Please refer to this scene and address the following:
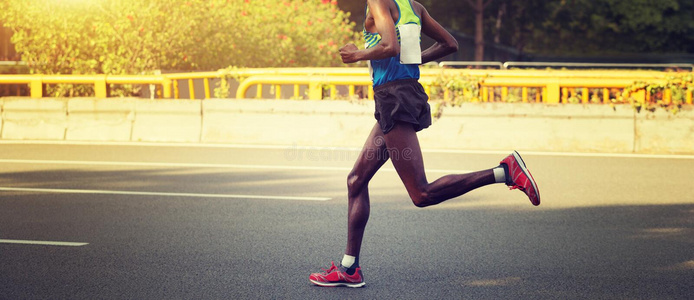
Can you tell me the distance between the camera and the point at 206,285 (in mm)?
5840

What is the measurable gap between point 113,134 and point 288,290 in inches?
409

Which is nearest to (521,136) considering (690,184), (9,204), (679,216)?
(690,184)

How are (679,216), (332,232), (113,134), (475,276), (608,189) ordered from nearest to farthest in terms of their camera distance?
(475,276) → (332,232) → (679,216) → (608,189) → (113,134)

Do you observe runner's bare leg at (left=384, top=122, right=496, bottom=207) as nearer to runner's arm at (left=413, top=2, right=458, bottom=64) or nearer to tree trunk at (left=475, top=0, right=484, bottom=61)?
runner's arm at (left=413, top=2, right=458, bottom=64)

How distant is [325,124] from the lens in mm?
14430

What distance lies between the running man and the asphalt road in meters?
0.59

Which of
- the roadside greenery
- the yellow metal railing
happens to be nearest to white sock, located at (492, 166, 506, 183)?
the roadside greenery

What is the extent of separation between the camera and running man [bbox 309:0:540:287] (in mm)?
5480

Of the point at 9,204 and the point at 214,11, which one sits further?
the point at 214,11

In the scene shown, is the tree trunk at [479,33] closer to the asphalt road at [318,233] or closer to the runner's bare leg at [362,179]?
the asphalt road at [318,233]

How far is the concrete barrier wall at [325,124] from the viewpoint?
532 inches

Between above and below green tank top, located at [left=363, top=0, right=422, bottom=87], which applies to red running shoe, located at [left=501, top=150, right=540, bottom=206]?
below

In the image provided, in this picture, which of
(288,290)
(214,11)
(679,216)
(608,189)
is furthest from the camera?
(214,11)

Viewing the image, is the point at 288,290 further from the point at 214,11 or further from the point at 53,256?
the point at 214,11
